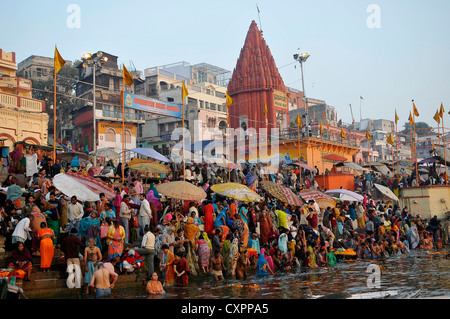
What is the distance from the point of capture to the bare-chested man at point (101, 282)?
29.7 ft

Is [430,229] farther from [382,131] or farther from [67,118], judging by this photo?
[382,131]

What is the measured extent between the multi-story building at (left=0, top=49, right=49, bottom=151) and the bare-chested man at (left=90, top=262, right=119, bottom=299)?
726 inches

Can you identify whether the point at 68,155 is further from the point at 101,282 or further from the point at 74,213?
the point at 101,282

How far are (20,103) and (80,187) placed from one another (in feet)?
61.6

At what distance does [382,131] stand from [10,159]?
59.1 m

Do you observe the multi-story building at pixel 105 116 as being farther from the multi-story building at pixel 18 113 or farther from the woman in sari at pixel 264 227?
the woman in sari at pixel 264 227

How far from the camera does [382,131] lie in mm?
67375

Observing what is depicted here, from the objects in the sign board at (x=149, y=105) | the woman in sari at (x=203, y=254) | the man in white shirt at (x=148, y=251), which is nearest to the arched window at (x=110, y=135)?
the sign board at (x=149, y=105)

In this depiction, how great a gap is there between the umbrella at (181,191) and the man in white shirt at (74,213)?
229cm

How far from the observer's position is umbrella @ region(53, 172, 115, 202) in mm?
10641

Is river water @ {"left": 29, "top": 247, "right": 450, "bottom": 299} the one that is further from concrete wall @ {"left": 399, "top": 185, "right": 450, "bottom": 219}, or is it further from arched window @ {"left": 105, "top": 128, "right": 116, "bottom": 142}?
arched window @ {"left": 105, "top": 128, "right": 116, "bottom": 142}

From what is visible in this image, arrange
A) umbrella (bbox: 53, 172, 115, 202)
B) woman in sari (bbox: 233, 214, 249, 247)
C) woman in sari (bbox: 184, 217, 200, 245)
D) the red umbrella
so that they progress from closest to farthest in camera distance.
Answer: umbrella (bbox: 53, 172, 115, 202), the red umbrella, woman in sari (bbox: 184, 217, 200, 245), woman in sari (bbox: 233, 214, 249, 247)

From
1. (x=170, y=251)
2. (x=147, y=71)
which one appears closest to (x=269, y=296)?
(x=170, y=251)

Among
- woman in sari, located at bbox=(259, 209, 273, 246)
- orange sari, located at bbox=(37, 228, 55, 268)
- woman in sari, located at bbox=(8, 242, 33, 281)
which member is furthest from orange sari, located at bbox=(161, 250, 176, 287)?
woman in sari, located at bbox=(259, 209, 273, 246)
